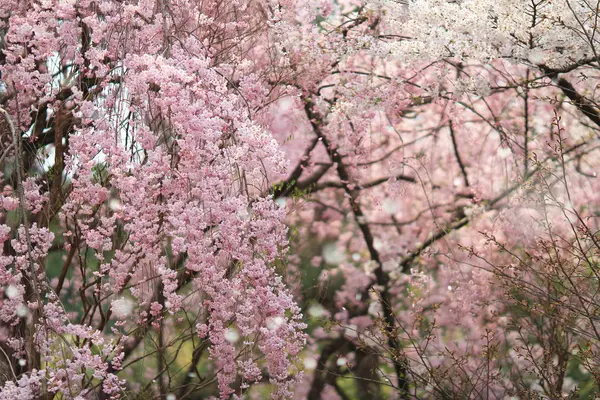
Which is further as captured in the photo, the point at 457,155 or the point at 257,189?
the point at 457,155

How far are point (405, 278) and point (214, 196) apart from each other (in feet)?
12.2

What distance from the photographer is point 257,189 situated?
12.5 feet

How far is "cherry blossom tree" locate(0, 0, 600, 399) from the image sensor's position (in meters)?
2.62

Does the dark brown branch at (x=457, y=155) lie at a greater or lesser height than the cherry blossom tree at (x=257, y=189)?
greater

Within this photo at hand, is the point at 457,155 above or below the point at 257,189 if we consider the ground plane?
above

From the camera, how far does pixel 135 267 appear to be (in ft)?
9.76

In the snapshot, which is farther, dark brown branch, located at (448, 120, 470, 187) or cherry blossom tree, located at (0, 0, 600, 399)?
dark brown branch, located at (448, 120, 470, 187)

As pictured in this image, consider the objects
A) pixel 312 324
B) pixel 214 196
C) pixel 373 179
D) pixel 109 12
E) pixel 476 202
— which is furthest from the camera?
pixel 312 324

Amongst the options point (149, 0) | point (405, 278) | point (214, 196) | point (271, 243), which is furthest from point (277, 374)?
point (405, 278)

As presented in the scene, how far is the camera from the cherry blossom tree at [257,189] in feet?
8.61

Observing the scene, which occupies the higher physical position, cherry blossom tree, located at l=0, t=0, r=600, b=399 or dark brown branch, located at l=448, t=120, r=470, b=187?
dark brown branch, located at l=448, t=120, r=470, b=187

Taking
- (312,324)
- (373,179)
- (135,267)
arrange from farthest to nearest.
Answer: (312,324), (373,179), (135,267)

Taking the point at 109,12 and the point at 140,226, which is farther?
the point at 109,12

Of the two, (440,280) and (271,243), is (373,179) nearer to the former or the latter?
(440,280)
